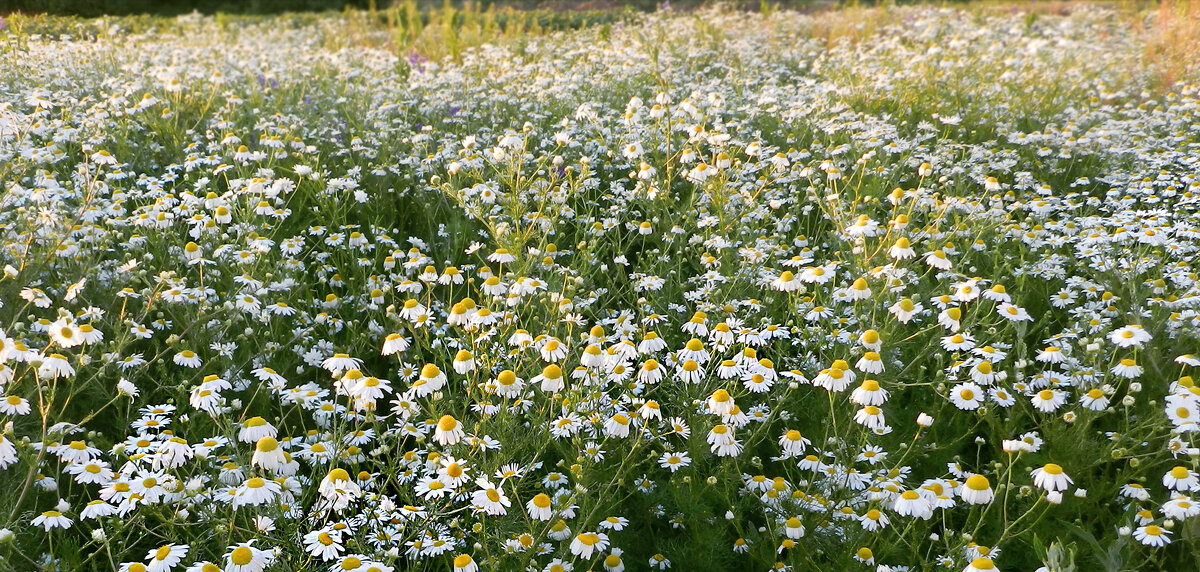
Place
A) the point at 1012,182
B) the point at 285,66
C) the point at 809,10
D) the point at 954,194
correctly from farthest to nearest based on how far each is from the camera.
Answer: the point at 809,10, the point at 285,66, the point at 1012,182, the point at 954,194

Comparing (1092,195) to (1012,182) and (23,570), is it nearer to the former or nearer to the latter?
(1012,182)

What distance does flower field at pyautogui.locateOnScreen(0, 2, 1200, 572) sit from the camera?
2107 mm

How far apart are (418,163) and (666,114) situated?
1.45m

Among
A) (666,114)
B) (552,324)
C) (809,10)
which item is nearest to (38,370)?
(552,324)

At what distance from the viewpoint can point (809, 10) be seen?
16234 millimetres

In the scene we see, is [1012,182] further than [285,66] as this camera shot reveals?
No

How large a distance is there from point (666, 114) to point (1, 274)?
3.14m

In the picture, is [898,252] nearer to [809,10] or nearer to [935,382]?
[935,382]

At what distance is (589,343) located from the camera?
252cm

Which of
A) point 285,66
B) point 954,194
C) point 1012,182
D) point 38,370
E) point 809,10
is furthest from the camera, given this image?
point 809,10

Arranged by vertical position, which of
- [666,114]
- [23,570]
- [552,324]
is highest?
[666,114]

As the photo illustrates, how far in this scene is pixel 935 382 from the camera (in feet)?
8.77

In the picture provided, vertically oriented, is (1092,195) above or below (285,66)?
below

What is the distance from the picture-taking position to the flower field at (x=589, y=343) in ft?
6.91
